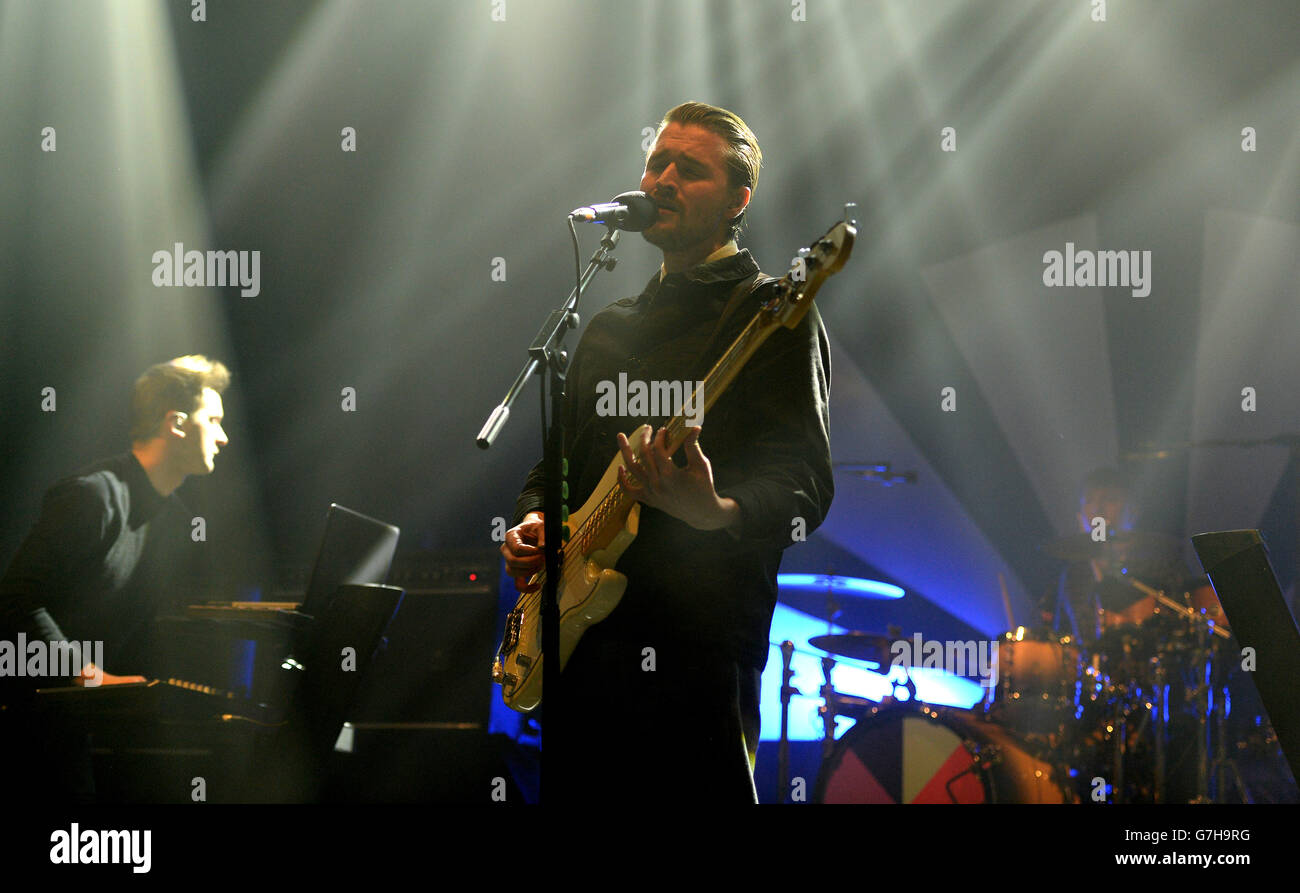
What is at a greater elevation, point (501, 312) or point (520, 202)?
point (520, 202)

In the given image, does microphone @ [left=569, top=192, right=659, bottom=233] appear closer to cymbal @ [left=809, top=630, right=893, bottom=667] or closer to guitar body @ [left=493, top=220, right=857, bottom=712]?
guitar body @ [left=493, top=220, right=857, bottom=712]

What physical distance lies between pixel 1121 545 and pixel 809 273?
3322mm

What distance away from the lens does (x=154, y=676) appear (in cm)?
380

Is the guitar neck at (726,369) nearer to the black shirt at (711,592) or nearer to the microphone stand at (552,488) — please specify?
the black shirt at (711,592)

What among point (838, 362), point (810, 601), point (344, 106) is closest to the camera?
point (344, 106)

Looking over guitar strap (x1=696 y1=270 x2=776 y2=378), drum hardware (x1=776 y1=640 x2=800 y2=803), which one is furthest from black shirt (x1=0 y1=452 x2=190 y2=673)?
drum hardware (x1=776 y1=640 x2=800 y2=803)

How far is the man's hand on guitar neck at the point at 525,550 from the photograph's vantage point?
1982 mm

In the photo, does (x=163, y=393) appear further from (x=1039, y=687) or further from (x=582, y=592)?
(x=1039, y=687)

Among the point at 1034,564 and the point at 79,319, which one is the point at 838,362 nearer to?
the point at 1034,564

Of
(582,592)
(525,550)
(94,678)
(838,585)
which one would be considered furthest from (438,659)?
(582,592)

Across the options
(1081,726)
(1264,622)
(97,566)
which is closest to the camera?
(1264,622)

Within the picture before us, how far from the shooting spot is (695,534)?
Result: 1859 millimetres
